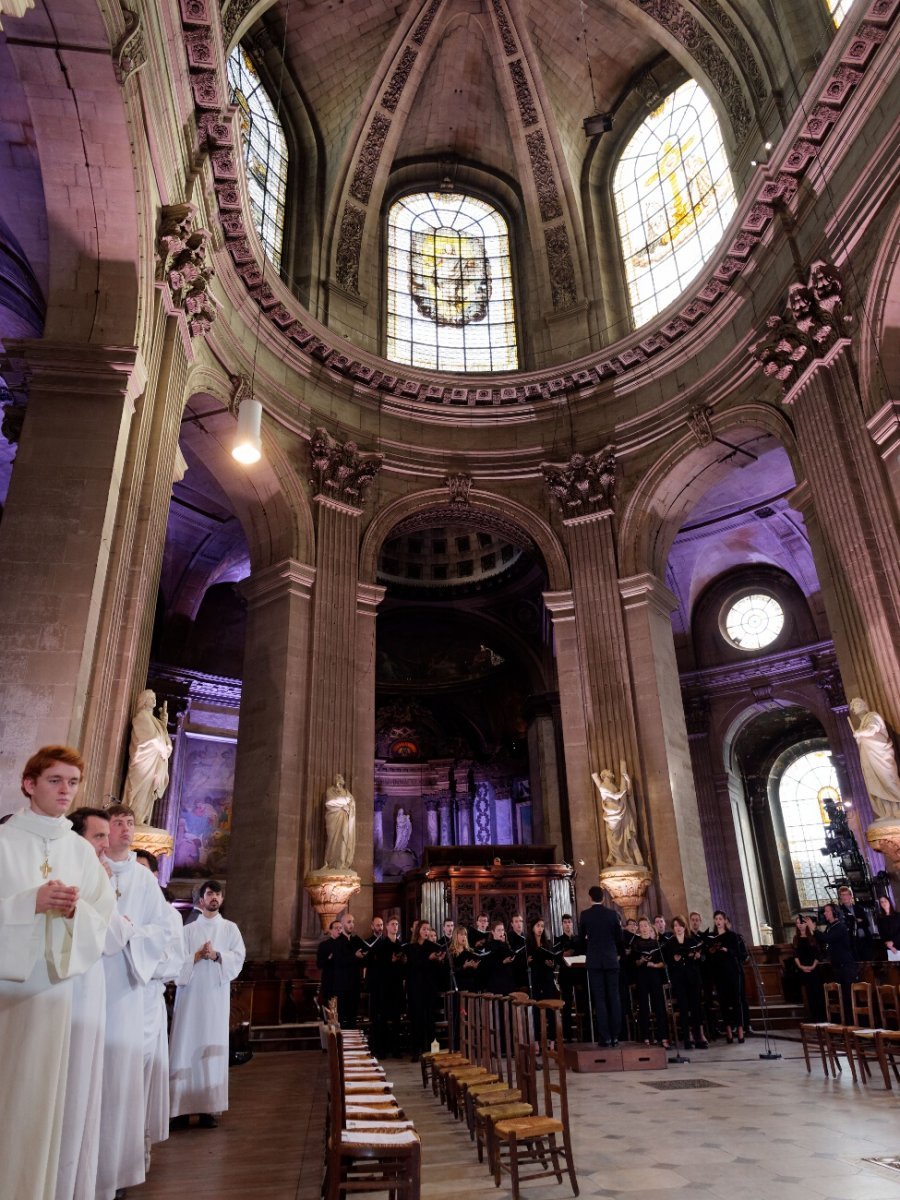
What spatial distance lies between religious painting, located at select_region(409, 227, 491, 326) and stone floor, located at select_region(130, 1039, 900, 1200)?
649 inches

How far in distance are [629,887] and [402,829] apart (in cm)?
1235

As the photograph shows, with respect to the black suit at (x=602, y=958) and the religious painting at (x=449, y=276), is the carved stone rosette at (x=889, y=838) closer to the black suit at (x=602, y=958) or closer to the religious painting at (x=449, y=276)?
the black suit at (x=602, y=958)

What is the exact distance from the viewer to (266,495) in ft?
49.5

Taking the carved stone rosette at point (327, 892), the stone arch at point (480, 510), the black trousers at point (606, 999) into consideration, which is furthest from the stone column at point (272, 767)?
the black trousers at point (606, 999)

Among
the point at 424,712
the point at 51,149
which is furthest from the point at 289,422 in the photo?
the point at 424,712

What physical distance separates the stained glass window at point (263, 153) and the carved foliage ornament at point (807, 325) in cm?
979

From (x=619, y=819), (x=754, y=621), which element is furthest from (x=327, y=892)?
(x=754, y=621)

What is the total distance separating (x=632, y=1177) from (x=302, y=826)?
376 inches

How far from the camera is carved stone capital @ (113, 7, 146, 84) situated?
8734 millimetres

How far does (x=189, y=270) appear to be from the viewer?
1079 cm

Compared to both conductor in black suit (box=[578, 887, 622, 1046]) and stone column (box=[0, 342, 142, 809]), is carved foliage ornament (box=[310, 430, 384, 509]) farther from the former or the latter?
conductor in black suit (box=[578, 887, 622, 1046])

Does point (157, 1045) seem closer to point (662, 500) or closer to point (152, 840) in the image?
point (152, 840)

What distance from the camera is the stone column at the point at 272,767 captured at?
1238 cm

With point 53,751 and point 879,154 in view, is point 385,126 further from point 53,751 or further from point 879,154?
point 53,751
